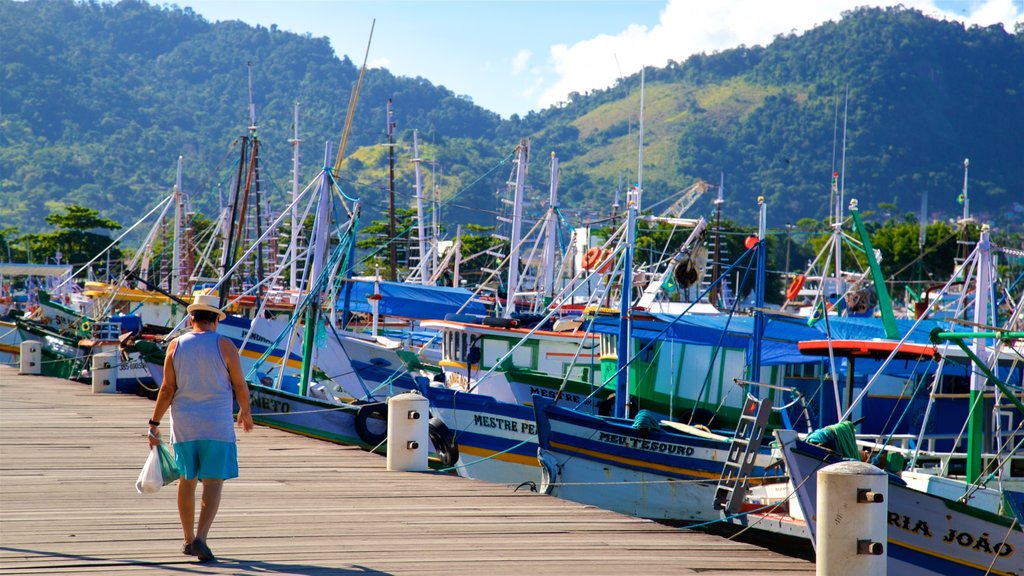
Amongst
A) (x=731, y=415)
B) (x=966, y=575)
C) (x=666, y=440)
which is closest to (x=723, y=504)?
(x=666, y=440)

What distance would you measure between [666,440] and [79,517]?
9498 mm

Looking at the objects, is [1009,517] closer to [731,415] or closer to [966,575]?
[966,575]

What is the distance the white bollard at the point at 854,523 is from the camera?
7145mm

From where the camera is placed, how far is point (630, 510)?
17609mm

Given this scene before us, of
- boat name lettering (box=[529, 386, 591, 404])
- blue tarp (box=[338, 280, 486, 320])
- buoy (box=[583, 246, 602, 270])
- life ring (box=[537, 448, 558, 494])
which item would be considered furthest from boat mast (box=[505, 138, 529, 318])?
life ring (box=[537, 448, 558, 494])

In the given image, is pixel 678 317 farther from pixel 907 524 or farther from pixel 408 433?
pixel 408 433

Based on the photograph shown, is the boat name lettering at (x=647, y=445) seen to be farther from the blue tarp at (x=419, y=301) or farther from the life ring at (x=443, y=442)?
the blue tarp at (x=419, y=301)

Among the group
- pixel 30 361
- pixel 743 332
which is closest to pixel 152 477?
pixel 743 332

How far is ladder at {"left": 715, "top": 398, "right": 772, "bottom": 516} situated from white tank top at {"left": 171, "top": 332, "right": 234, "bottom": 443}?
8.23 meters

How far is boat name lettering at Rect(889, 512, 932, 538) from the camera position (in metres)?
12.9

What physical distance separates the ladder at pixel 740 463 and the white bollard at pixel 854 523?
714 centimetres

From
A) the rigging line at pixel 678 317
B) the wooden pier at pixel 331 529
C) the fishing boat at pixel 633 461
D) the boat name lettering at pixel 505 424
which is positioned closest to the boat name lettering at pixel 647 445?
the fishing boat at pixel 633 461

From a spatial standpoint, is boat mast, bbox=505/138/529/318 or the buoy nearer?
the buoy

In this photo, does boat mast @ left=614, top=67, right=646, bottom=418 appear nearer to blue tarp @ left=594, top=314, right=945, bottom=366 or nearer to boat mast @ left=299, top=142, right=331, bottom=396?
blue tarp @ left=594, top=314, right=945, bottom=366
